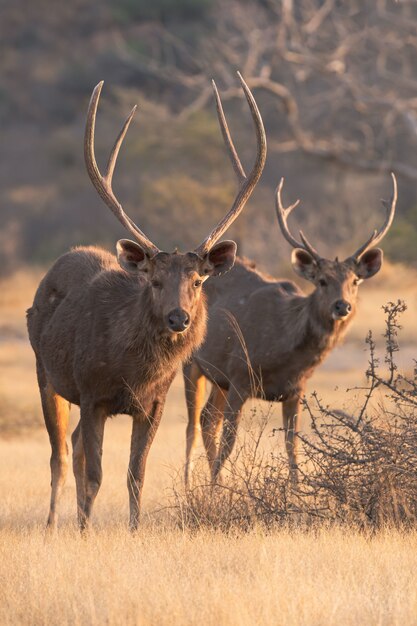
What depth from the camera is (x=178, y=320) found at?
24.2ft

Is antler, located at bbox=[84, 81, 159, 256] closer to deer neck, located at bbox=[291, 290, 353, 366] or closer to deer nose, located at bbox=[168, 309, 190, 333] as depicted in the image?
deer nose, located at bbox=[168, 309, 190, 333]

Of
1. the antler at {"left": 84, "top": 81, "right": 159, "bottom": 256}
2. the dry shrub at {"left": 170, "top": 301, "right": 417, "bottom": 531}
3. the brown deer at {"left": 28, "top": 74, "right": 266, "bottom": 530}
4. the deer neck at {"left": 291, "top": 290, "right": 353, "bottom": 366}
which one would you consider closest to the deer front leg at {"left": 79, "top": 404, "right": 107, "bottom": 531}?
the brown deer at {"left": 28, "top": 74, "right": 266, "bottom": 530}

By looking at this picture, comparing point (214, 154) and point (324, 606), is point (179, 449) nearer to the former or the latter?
point (324, 606)

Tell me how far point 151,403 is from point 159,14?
48.1 meters

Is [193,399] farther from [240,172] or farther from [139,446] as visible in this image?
[240,172]

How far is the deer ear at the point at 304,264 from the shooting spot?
9.98 meters

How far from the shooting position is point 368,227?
34.2 metres

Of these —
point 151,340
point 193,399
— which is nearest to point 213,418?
point 193,399

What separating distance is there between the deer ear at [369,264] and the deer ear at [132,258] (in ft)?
8.42

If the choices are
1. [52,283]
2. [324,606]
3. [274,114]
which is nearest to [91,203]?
[274,114]

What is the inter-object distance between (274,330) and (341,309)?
88 cm

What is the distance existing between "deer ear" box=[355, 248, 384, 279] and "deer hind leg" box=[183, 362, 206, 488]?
77.0 inches

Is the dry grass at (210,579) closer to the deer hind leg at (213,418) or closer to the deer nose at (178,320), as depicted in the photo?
the deer nose at (178,320)

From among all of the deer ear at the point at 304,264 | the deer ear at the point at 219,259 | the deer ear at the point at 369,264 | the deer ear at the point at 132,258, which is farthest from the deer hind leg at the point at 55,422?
the deer ear at the point at 369,264
